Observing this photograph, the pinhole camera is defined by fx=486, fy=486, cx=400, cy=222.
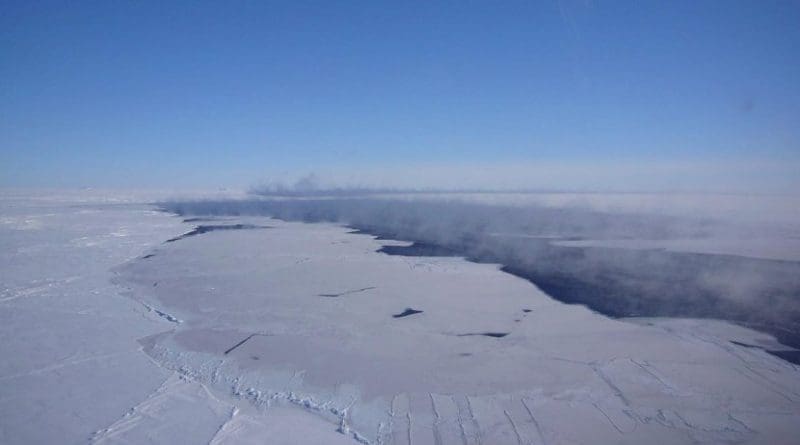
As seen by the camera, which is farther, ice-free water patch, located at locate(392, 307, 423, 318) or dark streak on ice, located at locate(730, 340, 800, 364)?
ice-free water patch, located at locate(392, 307, 423, 318)

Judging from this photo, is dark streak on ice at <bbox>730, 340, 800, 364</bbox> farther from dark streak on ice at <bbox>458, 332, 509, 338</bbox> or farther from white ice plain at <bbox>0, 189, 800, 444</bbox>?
dark streak on ice at <bbox>458, 332, 509, 338</bbox>

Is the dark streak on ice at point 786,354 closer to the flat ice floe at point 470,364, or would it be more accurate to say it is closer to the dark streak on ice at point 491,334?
the flat ice floe at point 470,364

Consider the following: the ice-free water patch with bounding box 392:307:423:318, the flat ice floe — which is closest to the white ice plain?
the flat ice floe

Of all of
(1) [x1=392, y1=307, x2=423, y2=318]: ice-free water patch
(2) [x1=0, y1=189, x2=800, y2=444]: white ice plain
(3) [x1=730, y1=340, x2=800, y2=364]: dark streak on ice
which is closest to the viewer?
(2) [x1=0, y1=189, x2=800, y2=444]: white ice plain

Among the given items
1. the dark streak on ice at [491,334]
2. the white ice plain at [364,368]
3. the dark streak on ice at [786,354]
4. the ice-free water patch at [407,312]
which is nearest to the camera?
the white ice plain at [364,368]

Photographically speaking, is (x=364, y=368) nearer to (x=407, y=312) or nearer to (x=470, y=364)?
(x=470, y=364)

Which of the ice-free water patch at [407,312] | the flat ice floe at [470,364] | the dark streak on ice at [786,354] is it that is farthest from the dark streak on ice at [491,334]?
the dark streak on ice at [786,354]

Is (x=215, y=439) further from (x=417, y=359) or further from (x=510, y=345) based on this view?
(x=510, y=345)

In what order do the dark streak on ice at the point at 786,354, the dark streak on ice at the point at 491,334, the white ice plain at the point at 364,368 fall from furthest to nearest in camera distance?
the dark streak on ice at the point at 491,334 < the dark streak on ice at the point at 786,354 < the white ice plain at the point at 364,368
